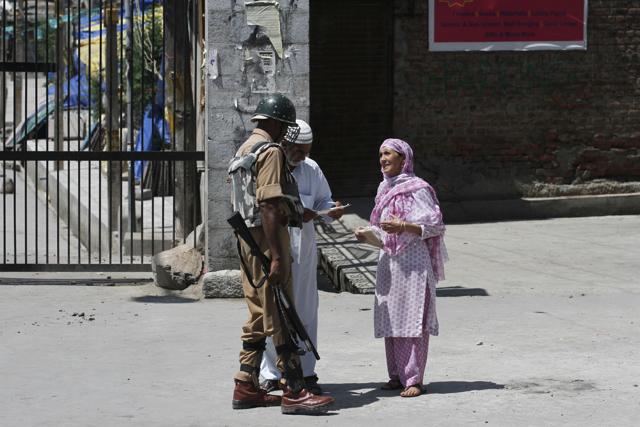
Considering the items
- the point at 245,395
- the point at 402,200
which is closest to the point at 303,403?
the point at 245,395

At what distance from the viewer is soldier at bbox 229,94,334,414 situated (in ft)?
22.0

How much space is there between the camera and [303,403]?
6840 millimetres

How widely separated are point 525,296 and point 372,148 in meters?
5.33

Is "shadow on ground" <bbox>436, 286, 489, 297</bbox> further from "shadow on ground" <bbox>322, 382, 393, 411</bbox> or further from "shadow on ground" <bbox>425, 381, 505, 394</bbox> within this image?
"shadow on ground" <bbox>322, 382, 393, 411</bbox>

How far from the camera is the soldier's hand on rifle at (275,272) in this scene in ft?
22.1

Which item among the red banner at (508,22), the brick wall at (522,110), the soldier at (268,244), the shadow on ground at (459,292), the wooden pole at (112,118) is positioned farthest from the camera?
the brick wall at (522,110)

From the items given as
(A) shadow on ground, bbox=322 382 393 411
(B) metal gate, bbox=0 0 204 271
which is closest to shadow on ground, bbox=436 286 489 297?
(B) metal gate, bbox=0 0 204 271

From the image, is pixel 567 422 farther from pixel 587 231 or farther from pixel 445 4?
pixel 445 4

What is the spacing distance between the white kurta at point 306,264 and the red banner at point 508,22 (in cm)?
776

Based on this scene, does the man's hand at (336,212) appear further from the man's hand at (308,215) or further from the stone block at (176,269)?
the stone block at (176,269)

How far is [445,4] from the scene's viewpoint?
587 inches

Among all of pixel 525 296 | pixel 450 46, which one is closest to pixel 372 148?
pixel 450 46

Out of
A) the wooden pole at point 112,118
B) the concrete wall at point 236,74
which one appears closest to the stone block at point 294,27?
the concrete wall at point 236,74

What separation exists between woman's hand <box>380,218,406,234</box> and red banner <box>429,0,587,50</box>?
8113 mm
